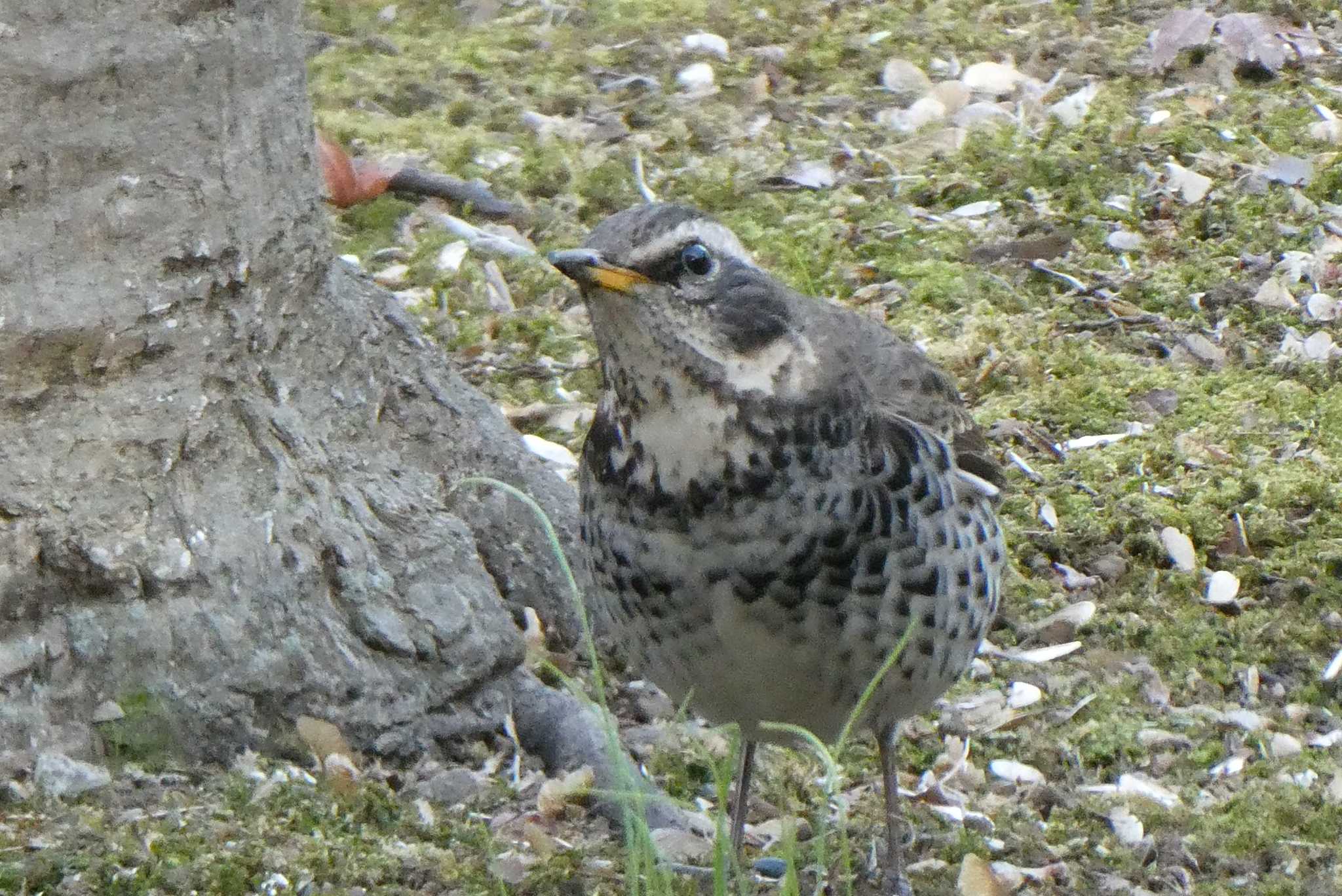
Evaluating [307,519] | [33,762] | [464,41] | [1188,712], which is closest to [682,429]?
[307,519]

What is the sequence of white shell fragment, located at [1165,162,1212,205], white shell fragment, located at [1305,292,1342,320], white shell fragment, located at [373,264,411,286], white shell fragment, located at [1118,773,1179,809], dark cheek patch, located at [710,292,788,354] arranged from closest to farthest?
dark cheek patch, located at [710,292,788,354] → white shell fragment, located at [1118,773,1179,809] → white shell fragment, located at [1305,292,1342,320] → white shell fragment, located at [373,264,411,286] → white shell fragment, located at [1165,162,1212,205]

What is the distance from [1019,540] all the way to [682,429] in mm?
2143

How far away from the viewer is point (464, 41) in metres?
8.43

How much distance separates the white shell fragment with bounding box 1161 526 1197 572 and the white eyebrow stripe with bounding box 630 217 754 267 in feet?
7.19

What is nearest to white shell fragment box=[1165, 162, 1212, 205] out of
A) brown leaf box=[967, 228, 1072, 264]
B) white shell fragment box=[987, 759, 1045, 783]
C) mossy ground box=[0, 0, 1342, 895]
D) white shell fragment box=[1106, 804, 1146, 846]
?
mossy ground box=[0, 0, 1342, 895]

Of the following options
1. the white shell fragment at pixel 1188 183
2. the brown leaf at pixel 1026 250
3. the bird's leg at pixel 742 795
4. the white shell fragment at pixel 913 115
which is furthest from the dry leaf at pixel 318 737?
the white shell fragment at pixel 913 115

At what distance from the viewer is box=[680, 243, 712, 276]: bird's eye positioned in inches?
132

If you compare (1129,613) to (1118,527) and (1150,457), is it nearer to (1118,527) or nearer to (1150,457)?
(1118,527)

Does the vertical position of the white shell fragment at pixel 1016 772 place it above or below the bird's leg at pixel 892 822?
below

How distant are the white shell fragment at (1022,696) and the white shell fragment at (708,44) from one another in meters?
4.02

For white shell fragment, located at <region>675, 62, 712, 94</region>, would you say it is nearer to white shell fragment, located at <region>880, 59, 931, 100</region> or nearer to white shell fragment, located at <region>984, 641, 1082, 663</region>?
white shell fragment, located at <region>880, 59, 931, 100</region>

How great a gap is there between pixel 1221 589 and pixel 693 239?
2.35 meters

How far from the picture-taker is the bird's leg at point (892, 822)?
4078 millimetres

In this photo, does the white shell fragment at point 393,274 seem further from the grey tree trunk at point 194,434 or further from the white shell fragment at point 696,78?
the grey tree trunk at point 194,434
